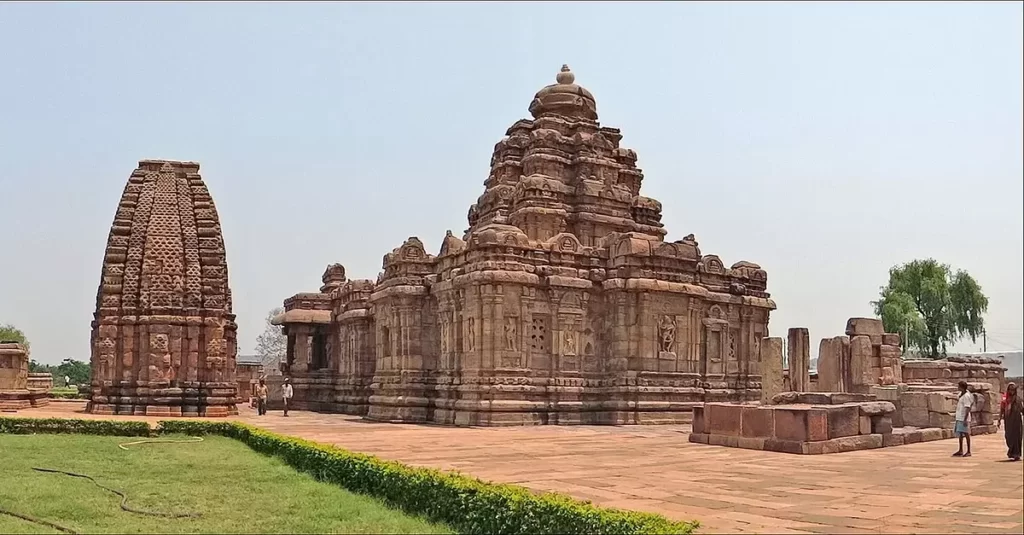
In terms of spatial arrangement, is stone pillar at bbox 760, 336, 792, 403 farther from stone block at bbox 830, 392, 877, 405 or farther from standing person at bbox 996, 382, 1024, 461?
standing person at bbox 996, 382, 1024, 461

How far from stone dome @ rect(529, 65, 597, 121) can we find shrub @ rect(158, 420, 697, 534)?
17743 millimetres

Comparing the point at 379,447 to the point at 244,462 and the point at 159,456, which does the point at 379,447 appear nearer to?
the point at 244,462

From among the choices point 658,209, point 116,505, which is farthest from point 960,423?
point 658,209

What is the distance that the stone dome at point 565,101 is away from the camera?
28.1 m

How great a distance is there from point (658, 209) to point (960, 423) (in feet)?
52.5

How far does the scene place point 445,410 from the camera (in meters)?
Answer: 22.1

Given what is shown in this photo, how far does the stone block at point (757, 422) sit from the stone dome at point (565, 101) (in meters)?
15.0

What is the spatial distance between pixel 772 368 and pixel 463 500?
14.3 metres

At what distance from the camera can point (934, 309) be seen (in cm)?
4856

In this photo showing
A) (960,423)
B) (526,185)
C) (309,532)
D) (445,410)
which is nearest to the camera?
(309,532)

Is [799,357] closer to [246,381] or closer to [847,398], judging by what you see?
[847,398]

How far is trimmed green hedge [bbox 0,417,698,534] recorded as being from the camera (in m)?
6.82

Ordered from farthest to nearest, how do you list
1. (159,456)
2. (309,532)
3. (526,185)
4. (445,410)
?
(526,185), (445,410), (159,456), (309,532)

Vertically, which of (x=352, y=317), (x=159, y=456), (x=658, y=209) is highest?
(x=658, y=209)
